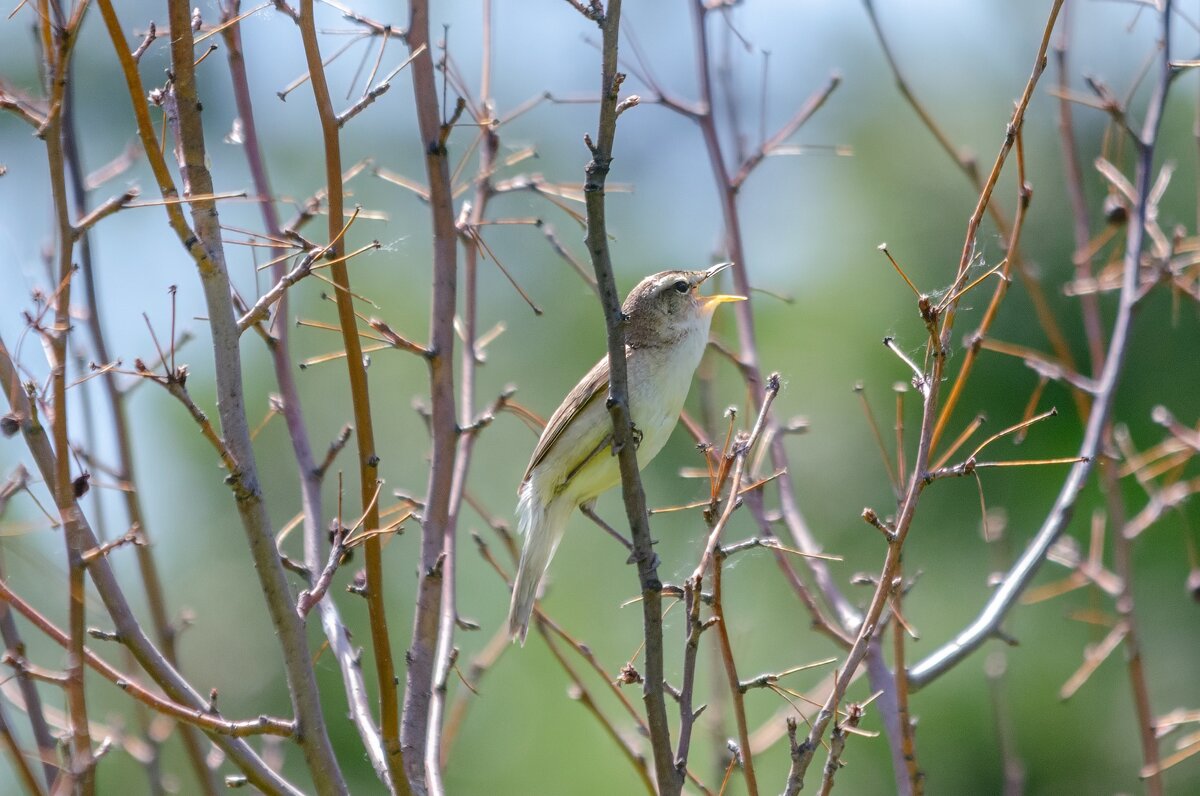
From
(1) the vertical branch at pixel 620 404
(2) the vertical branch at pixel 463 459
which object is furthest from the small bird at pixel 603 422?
(1) the vertical branch at pixel 620 404

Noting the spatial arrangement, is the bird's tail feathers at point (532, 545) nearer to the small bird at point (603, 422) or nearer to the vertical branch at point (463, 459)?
the small bird at point (603, 422)

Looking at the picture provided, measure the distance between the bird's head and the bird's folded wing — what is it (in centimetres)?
18

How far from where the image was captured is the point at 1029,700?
23.9 feet

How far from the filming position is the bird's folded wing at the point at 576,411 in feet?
12.4

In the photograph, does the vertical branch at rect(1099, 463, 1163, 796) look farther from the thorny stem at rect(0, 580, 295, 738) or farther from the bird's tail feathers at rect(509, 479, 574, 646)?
the thorny stem at rect(0, 580, 295, 738)

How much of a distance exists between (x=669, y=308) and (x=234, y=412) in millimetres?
2135

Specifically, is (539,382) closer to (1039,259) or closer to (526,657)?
(526,657)

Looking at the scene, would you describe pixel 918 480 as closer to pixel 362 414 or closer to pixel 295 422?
pixel 362 414

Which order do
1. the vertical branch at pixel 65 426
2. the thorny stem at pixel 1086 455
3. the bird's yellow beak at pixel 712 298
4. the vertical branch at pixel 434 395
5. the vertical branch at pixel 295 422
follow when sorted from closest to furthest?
the vertical branch at pixel 65 426, the vertical branch at pixel 434 395, the vertical branch at pixel 295 422, the thorny stem at pixel 1086 455, the bird's yellow beak at pixel 712 298

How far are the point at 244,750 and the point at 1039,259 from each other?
6.88 meters

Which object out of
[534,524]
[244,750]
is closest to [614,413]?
[244,750]

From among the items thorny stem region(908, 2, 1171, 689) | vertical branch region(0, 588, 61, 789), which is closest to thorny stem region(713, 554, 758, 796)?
thorny stem region(908, 2, 1171, 689)

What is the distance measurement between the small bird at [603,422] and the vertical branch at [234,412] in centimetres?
137

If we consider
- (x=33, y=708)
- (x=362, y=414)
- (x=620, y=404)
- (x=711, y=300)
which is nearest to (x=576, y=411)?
(x=711, y=300)
